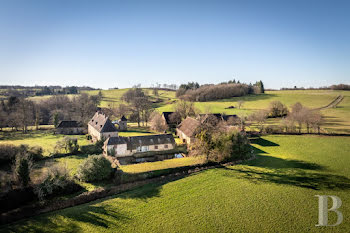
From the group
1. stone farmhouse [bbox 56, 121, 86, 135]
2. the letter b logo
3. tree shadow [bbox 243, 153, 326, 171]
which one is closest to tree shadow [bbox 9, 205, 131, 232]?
the letter b logo

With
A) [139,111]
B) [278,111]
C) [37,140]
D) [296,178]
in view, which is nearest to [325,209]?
[296,178]

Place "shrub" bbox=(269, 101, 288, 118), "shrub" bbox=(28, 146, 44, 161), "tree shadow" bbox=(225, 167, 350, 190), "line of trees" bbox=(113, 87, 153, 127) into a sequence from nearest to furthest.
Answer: "tree shadow" bbox=(225, 167, 350, 190) < "shrub" bbox=(28, 146, 44, 161) < "shrub" bbox=(269, 101, 288, 118) < "line of trees" bbox=(113, 87, 153, 127)

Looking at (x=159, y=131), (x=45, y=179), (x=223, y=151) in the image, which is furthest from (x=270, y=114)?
(x=45, y=179)

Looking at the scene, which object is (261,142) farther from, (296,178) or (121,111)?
(121,111)

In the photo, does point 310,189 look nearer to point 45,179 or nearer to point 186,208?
point 186,208

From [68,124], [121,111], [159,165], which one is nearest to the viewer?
[159,165]

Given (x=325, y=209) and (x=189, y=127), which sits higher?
(x=189, y=127)

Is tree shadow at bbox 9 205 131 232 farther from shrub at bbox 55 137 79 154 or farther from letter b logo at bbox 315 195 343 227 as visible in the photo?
shrub at bbox 55 137 79 154
